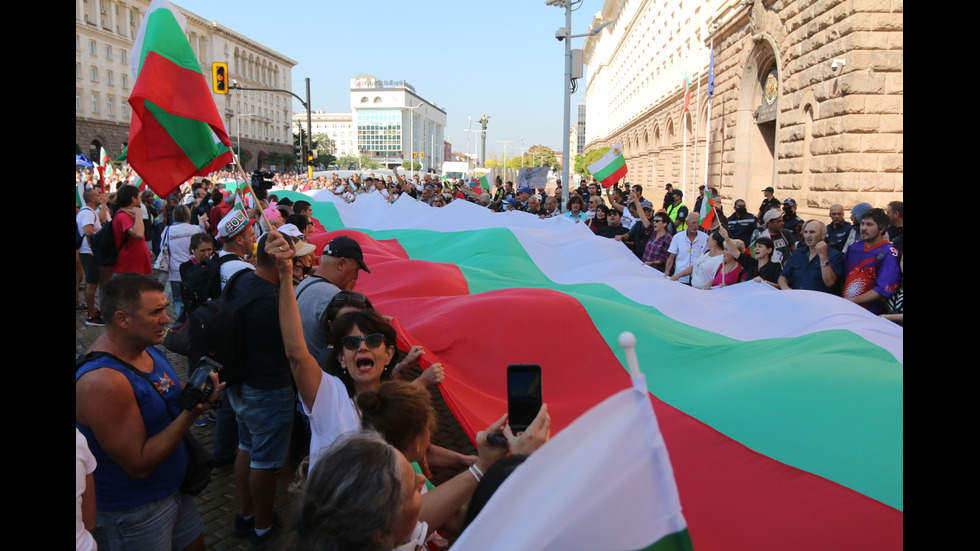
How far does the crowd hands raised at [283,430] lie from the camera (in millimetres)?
1670

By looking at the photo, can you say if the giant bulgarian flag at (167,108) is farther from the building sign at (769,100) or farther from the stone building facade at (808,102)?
the building sign at (769,100)

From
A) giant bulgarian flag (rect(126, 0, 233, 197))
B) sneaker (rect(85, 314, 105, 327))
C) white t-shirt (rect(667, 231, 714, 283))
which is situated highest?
giant bulgarian flag (rect(126, 0, 233, 197))

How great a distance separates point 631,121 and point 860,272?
46315mm

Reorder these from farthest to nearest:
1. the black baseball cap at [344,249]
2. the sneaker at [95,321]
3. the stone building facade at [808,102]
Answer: the stone building facade at [808,102], the sneaker at [95,321], the black baseball cap at [344,249]

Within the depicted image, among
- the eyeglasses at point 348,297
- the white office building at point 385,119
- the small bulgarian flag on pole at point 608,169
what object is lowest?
the eyeglasses at point 348,297

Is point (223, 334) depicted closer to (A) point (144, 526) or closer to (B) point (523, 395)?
(A) point (144, 526)

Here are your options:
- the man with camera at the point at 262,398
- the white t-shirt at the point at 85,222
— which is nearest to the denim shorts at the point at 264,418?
the man with camera at the point at 262,398

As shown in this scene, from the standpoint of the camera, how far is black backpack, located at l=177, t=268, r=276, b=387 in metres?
3.42

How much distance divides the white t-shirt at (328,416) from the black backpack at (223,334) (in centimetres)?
101

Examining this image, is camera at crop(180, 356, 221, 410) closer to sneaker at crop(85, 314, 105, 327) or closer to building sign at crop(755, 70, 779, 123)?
sneaker at crop(85, 314, 105, 327)

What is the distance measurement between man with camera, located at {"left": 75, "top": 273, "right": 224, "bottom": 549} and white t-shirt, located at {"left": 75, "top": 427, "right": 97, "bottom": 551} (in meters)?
0.31

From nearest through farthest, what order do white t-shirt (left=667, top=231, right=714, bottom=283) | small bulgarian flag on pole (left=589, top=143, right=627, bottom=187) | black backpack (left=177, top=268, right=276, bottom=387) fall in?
black backpack (left=177, top=268, right=276, bottom=387)
white t-shirt (left=667, top=231, right=714, bottom=283)
small bulgarian flag on pole (left=589, top=143, right=627, bottom=187)

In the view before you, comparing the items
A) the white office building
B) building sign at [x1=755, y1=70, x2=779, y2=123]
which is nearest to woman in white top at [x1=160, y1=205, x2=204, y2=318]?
building sign at [x1=755, y1=70, x2=779, y2=123]

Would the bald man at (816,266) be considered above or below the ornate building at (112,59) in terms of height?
below
